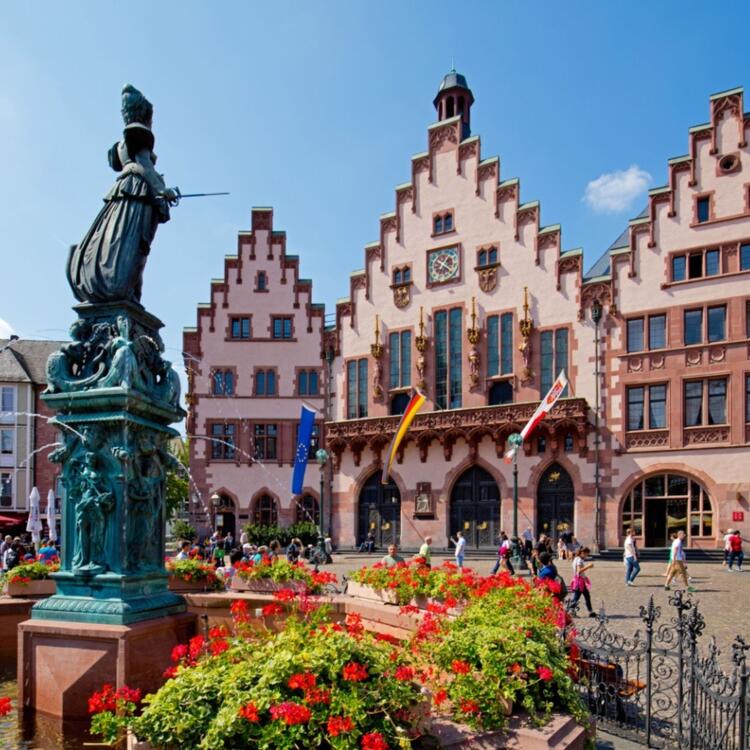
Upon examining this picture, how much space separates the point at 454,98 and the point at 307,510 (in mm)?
27493

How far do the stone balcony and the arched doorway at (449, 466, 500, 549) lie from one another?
4.75 ft

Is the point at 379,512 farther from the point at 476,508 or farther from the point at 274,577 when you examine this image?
the point at 274,577

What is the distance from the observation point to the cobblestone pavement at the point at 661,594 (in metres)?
15.5

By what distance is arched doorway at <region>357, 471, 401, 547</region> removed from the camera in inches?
1628

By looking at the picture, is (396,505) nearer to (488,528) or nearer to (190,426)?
(488,528)

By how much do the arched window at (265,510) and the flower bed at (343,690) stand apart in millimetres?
39531

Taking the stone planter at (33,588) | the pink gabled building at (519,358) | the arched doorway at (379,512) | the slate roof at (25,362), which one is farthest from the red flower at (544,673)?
the slate roof at (25,362)

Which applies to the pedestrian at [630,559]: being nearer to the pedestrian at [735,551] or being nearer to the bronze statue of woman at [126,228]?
the pedestrian at [735,551]

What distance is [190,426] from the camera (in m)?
45.7

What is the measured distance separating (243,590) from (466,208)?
31137 mm

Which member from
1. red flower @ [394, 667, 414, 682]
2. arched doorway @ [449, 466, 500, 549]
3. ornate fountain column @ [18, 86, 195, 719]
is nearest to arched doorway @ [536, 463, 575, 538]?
arched doorway @ [449, 466, 500, 549]


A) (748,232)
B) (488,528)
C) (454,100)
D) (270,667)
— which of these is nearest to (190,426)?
(488,528)

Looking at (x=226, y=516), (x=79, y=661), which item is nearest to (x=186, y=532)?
(x=226, y=516)

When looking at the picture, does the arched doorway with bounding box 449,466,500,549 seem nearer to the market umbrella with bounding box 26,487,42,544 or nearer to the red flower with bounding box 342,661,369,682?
the market umbrella with bounding box 26,487,42,544
